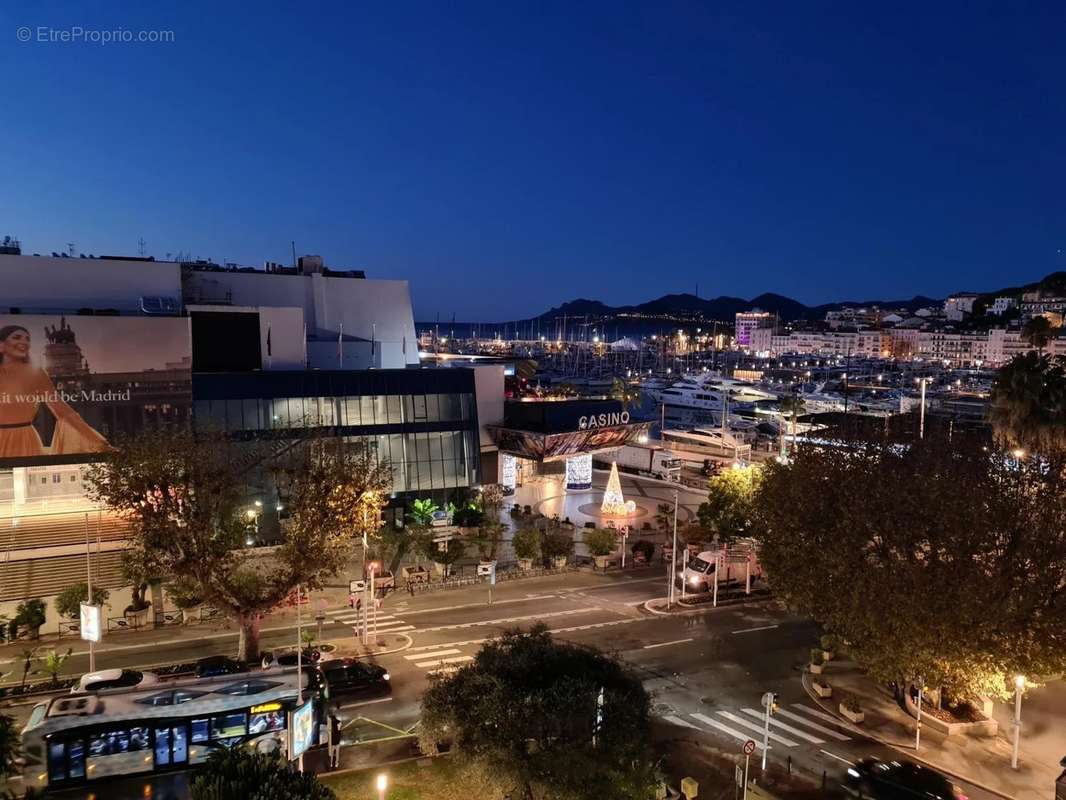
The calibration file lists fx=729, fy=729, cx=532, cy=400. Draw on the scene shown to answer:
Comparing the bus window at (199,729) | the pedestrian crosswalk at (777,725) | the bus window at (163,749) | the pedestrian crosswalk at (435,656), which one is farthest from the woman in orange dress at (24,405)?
the pedestrian crosswalk at (777,725)

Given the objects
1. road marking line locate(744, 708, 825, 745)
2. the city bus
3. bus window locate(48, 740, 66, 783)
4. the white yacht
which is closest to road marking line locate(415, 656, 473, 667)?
the city bus

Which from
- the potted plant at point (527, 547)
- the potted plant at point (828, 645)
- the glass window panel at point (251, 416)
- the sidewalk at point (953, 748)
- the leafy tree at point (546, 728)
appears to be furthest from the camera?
the glass window panel at point (251, 416)

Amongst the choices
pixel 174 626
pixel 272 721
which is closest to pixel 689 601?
pixel 272 721

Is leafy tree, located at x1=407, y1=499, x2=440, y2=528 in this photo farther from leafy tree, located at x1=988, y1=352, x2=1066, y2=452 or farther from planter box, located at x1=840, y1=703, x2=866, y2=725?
leafy tree, located at x1=988, y1=352, x2=1066, y2=452

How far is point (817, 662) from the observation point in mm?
30109

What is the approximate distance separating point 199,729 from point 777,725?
1936cm

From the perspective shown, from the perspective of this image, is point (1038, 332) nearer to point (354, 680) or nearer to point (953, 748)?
point (953, 748)

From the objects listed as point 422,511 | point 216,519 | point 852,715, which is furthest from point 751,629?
point 216,519

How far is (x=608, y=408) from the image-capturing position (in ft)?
203

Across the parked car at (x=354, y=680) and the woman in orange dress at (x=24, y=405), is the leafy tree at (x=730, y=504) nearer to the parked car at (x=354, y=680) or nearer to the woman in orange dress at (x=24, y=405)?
the parked car at (x=354, y=680)

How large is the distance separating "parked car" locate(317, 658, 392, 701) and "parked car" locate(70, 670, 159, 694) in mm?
5675

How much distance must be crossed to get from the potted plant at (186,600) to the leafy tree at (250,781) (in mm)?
16898

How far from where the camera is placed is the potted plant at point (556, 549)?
43.7 m

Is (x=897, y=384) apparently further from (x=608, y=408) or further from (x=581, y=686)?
(x=581, y=686)
